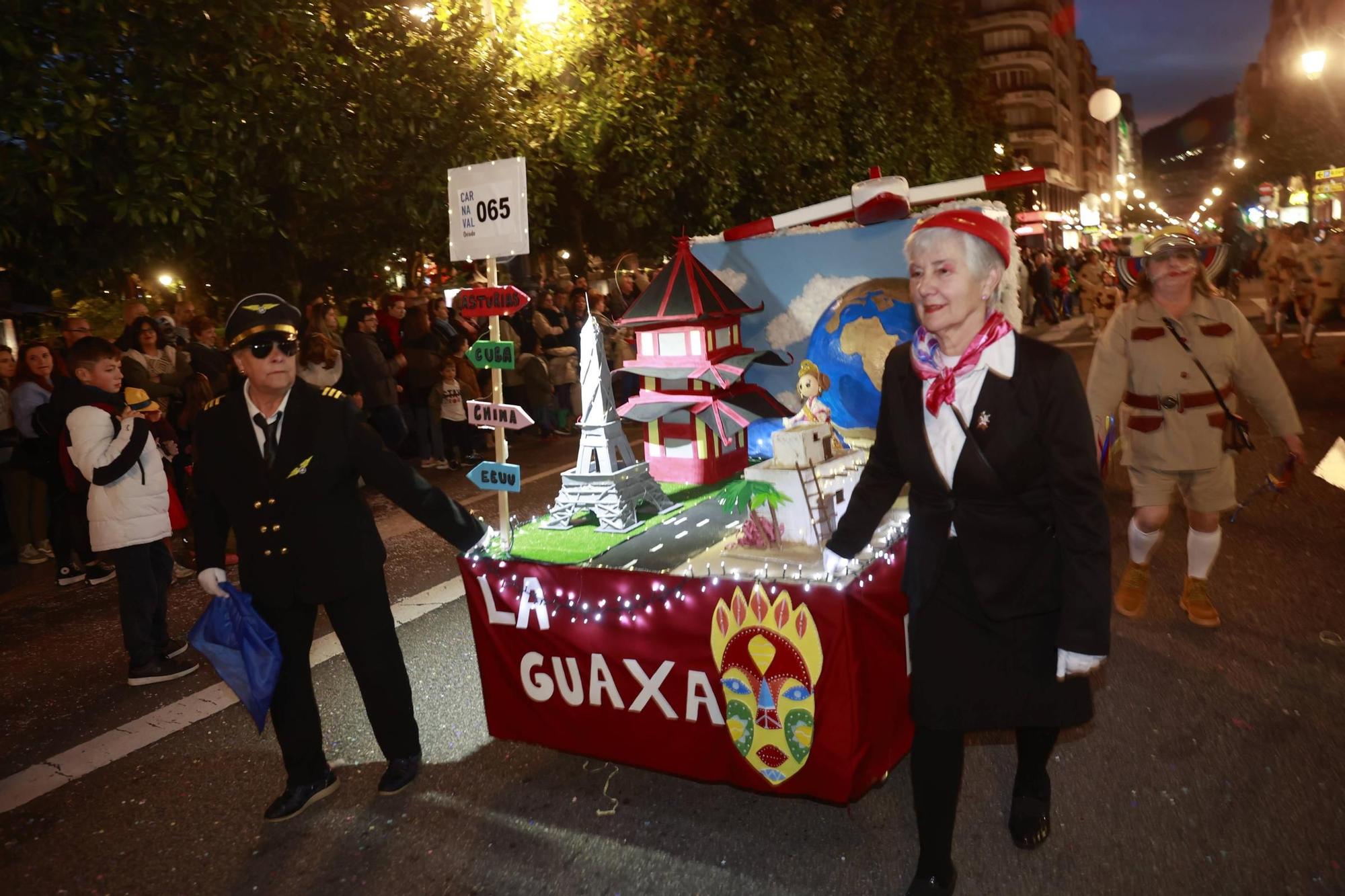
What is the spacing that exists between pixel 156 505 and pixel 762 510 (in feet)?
11.6

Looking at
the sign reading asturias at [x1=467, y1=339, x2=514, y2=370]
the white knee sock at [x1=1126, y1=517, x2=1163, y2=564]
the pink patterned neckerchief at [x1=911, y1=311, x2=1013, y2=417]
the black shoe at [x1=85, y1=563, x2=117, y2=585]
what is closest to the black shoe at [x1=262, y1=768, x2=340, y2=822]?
the sign reading asturias at [x1=467, y1=339, x2=514, y2=370]

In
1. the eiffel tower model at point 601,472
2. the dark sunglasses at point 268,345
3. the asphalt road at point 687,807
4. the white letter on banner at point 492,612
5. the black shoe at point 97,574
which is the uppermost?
the dark sunglasses at point 268,345

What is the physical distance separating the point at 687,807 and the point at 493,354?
1995 mm

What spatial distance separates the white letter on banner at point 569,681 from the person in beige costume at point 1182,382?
276cm

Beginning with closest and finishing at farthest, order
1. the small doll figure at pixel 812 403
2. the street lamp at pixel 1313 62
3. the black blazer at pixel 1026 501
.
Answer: the black blazer at pixel 1026 501 → the small doll figure at pixel 812 403 → the street lamp at pixel 1313 62

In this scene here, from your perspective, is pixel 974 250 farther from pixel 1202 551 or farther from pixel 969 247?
pixel 1202 551

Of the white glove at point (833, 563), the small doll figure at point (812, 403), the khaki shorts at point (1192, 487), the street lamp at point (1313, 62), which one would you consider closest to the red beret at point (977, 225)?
the white glove at point (833, 563)

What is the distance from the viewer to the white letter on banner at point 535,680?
3639 mm

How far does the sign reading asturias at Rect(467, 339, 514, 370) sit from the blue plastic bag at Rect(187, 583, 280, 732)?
1375mm

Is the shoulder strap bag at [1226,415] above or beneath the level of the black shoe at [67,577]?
above

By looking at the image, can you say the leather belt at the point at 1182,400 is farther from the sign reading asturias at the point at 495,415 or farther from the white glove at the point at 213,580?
the white glove at the point at 213,580

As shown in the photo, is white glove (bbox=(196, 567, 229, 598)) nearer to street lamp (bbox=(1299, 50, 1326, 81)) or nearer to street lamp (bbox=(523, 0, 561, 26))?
street lamp (bbox=(523, 0, 561, 26))

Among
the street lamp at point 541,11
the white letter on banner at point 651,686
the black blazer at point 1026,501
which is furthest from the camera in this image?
the street lamp at point 541,11

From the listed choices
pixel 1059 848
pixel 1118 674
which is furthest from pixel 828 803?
pixel 1118 674
